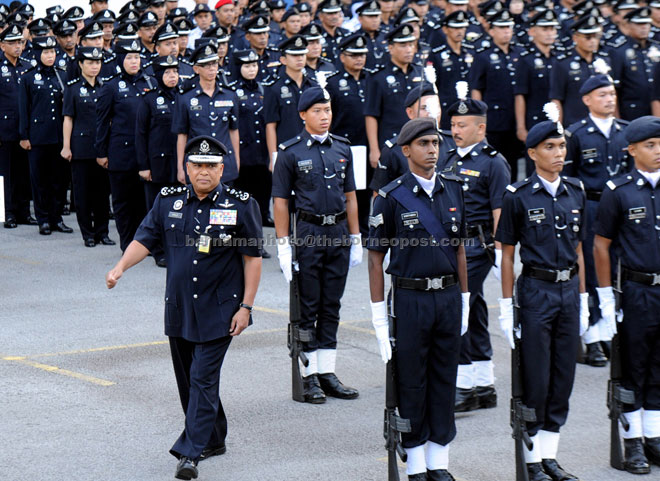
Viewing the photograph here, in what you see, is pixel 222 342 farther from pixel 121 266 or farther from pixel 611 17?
pixel 611 17

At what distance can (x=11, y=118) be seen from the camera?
1603 centimetres

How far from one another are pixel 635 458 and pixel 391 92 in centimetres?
695

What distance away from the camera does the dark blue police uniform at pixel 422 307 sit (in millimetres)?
6867

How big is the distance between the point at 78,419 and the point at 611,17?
489 inches

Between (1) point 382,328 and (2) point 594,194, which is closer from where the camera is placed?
(1) point 382,328

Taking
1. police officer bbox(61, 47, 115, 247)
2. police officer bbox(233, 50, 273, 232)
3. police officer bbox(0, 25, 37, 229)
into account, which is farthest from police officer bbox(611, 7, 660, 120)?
police officer bbox(0, 25, 37, 229)

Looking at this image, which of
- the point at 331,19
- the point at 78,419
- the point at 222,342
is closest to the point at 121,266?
the point at 222,342

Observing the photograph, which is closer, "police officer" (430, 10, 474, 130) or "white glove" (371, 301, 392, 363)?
"white glove" (371, 301, 392, 363)

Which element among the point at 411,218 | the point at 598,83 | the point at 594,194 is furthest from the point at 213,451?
the point at 598,83

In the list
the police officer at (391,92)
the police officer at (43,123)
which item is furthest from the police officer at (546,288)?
the police officer at (43,123)

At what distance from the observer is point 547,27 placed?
592 inches

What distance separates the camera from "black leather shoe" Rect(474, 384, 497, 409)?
8.66 meters

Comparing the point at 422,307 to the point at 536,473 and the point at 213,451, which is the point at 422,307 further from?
the point at 213,451

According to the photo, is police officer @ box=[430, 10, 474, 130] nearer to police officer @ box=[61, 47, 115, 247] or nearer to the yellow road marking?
police officer @ box=[61, 47, 115, 247]
